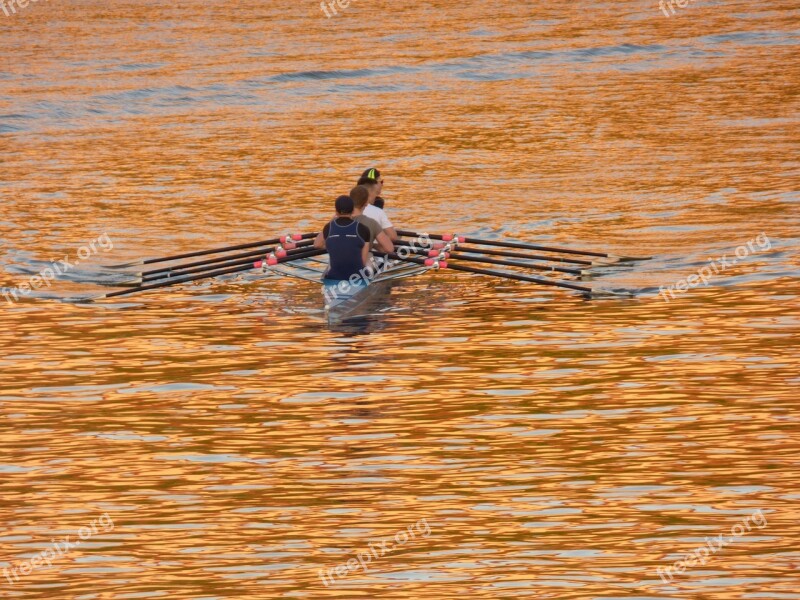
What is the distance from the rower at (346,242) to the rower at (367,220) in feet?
0.93

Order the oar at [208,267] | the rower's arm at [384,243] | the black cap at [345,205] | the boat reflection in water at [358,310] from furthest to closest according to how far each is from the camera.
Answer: the oar at [208,267]
the rower's arm at [384,243]
the black cap at [345,205]
the boat reflection in water at [358,310]

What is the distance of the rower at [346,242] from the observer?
20516 mm

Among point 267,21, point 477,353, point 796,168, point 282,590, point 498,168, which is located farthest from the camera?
point 267,21

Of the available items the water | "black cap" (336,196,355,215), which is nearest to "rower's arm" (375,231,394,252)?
the water

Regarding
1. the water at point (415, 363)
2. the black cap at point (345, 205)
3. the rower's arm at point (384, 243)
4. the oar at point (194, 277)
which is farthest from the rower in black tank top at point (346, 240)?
the water at point (415, 363)

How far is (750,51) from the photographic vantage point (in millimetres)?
50188

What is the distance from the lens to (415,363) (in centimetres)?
1784

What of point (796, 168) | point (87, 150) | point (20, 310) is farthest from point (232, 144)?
point (20, 310)

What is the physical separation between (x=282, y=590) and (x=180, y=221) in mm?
20009

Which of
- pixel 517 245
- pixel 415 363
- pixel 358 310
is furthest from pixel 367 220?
pixel 415 363

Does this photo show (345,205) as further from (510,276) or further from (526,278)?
(526,278)

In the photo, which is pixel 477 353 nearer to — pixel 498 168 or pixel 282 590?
pixel 282 590

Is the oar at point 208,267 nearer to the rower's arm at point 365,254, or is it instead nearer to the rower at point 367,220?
the rower at point 367,220

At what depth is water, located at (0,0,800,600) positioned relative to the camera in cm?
1165
